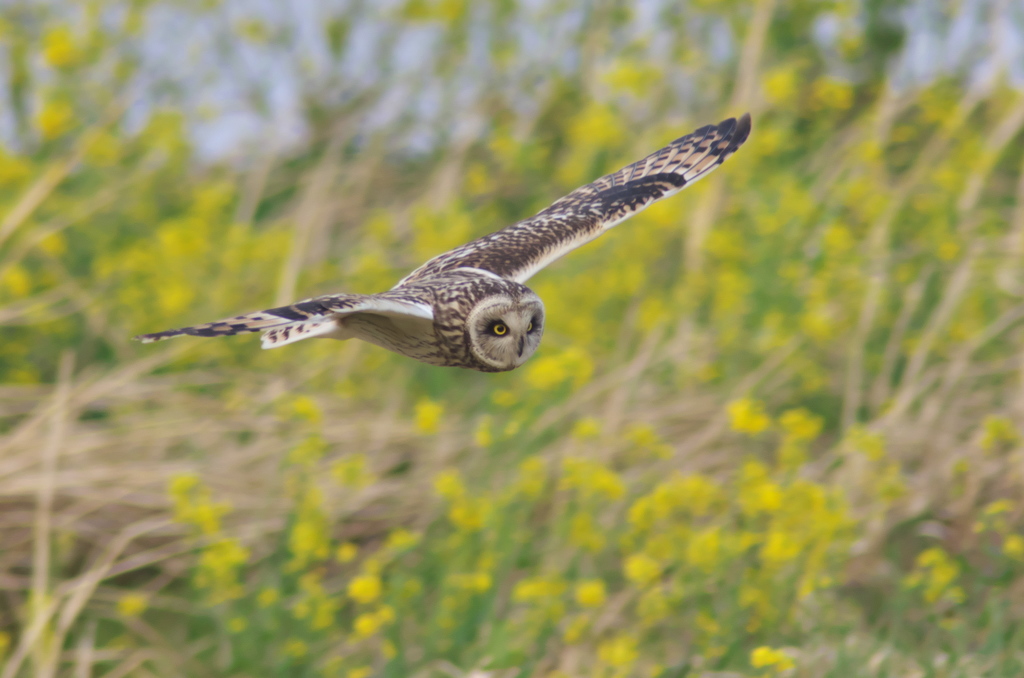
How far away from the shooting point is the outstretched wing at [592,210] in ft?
11.5

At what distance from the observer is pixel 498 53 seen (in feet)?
28.2

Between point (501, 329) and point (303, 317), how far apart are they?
77cm

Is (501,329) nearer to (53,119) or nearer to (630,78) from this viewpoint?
(630,78)

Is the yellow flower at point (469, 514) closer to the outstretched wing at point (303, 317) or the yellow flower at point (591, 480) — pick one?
the yellow flower at point (591, 480)

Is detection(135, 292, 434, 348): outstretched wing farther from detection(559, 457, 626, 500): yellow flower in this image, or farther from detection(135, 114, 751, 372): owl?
detection(559, 457, 626, 500): yellow flower

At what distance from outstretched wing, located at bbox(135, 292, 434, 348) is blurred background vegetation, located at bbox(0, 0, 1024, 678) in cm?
160

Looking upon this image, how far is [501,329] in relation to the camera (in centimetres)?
289

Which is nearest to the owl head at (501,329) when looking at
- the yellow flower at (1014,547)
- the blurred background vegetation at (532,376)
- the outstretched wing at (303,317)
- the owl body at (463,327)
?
the owl body at (463,327)

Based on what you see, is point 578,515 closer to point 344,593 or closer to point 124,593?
point 344,593

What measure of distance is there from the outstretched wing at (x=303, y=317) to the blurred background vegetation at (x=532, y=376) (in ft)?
5.24

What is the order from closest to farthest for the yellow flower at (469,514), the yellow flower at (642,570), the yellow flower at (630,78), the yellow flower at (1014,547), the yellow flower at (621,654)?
the yellow flower at (621,654)
the yellow flower at (642,570)
the yellow flower at (1014,547)
the yellow flower at (469,514)
the yellow flower at (630,78)

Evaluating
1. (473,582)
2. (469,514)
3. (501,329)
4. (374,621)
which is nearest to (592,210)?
(501,329)

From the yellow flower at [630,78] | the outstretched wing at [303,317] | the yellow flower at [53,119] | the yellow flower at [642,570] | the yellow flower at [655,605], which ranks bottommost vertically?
the yellow flower at [655,605]

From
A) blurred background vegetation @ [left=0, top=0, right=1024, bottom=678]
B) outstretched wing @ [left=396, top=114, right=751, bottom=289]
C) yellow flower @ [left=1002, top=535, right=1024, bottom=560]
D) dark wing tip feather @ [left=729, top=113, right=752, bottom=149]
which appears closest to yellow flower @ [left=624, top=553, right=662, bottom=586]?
blurred background vegetation @ [left=0, top=0, right=1024, bottom=678]
